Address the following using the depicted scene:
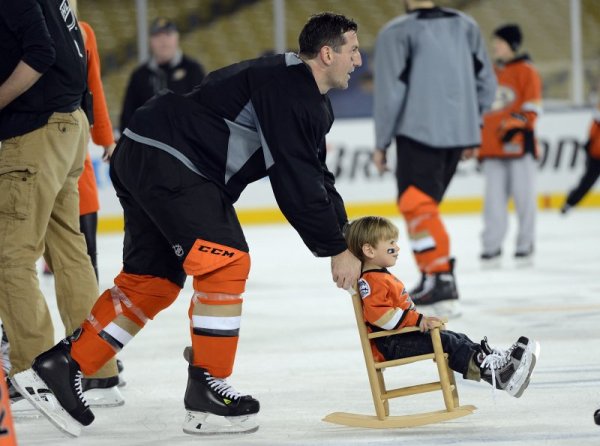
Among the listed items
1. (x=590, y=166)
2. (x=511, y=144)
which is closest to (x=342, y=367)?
(x=511, y=144)

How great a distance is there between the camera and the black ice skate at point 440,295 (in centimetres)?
529

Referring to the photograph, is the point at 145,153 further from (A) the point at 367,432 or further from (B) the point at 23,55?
(A) the point at 367,432

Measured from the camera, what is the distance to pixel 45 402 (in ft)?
10.4

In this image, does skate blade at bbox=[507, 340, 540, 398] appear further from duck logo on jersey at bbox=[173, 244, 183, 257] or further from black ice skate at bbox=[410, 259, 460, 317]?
black ice skate at bbox=[410, 259, 460, 317]

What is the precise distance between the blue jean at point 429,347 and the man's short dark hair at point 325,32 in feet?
2.57

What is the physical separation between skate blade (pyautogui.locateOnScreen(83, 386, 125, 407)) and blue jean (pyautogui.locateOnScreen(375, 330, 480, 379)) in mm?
867

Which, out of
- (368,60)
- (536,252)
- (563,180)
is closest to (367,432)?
(536,252)

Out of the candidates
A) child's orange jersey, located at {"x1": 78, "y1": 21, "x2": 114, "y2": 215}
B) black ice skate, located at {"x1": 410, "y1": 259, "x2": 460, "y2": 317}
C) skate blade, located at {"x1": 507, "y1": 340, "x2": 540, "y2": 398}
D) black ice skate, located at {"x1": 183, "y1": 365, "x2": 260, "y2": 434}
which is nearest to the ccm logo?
black ice skate, located at {"x1": 183, "y1": 365, "x2": 260, "y2": 434}

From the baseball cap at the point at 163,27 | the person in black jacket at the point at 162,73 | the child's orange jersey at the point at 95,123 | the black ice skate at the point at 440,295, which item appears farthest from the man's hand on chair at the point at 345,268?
the baseball cap at the point at 163,27

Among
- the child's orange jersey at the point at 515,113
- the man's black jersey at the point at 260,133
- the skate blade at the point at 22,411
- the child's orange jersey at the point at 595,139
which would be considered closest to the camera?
the man's black jersey at the point at 260,133

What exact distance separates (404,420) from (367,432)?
10cm

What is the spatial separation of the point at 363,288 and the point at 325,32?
2.21 feet

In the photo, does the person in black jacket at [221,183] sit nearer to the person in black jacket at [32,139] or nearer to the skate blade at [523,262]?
the person in black jacket at [32,139]

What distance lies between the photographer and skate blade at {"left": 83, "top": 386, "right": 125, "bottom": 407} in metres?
3.62
